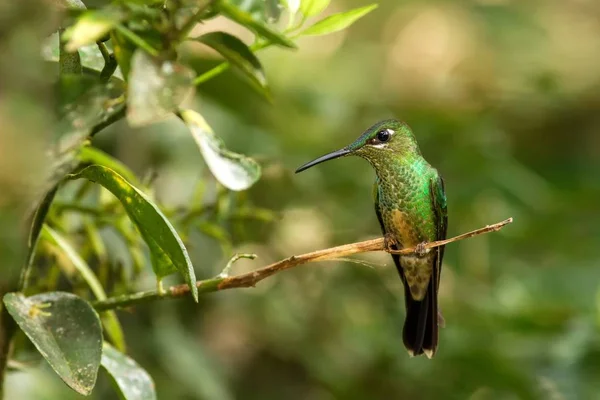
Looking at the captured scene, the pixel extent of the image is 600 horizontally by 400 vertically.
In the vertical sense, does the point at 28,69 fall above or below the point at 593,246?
above

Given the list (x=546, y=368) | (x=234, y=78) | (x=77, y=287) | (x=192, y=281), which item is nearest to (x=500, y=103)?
(x=234, y=78)

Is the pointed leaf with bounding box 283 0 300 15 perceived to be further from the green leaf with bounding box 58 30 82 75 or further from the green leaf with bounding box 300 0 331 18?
the green leaf with bounding box 58 30 82 75

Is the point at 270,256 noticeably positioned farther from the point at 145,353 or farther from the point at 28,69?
the point at 28,69

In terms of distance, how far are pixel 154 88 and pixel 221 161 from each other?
213 millimetres

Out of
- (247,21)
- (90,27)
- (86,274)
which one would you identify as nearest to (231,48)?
(247,21)

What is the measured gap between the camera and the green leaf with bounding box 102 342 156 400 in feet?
3.67

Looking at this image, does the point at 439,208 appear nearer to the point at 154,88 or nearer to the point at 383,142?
the point at 383,142

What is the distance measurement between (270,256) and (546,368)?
1.02 metres

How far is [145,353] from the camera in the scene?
2666 millimetres

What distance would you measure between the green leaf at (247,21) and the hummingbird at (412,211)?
73cm

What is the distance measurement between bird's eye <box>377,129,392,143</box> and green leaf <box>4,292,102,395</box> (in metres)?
0.68

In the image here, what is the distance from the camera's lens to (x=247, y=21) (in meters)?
0.81

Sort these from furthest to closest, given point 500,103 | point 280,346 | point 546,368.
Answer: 1. point 500,103
2. point 280,346
3. point 546,368

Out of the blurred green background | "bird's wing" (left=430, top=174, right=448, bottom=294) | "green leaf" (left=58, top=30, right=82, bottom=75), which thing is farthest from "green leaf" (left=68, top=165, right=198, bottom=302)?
the blurred green background
